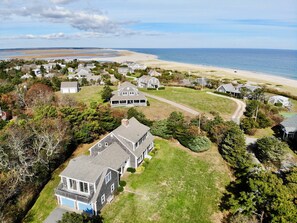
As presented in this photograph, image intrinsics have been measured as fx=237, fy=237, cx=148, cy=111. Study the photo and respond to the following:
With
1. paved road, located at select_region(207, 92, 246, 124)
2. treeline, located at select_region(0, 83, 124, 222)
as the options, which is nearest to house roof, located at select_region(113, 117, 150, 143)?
treeline, located at select_region(0, 83, 124, 222)

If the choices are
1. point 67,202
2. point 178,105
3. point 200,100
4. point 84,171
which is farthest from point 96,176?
point 200,100

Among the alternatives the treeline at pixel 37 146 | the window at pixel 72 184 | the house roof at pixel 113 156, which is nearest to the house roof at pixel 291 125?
the house roof at pixel 113 156

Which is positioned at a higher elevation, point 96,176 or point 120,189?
point 96,176

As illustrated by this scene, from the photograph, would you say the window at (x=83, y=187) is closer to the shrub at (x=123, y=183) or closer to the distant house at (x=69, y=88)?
the shrub at (x=123, y=183)

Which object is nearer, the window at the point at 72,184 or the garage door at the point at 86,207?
the garage door at the point at 86,207

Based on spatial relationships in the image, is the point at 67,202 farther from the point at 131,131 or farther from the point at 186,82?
the point at 186,82

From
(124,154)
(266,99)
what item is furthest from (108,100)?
(266,99)

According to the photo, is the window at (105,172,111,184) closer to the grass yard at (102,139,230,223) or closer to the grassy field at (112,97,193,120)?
the grass yard at (102,139,230,223)
